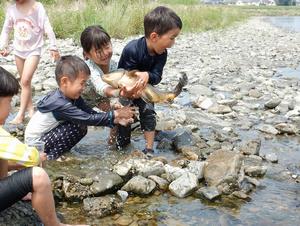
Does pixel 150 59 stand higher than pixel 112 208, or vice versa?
pixel 150 59

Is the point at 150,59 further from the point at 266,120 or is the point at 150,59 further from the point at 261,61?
the point at 261,61

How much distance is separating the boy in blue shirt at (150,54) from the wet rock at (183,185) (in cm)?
86

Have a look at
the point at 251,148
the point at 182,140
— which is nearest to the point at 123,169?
the point at 182,140

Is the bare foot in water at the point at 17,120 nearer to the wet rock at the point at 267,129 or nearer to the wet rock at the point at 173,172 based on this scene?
the wet rock at the point at 173,172

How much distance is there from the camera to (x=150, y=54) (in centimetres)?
414

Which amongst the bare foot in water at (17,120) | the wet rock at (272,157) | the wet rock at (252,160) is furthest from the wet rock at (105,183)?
the bare foot in water at (17,120)

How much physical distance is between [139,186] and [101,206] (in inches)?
16.1

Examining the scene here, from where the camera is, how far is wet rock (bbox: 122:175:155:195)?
3266 millimetres

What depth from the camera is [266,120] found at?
564 cm

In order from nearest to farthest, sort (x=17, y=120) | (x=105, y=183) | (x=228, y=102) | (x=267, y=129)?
1. (x=105, y=183)
2. (x=17, y=120)
3. (x=267, y=129)
4. (x=228, y=102)

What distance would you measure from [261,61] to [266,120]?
6738 mm

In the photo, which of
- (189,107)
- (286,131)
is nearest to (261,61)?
(189,107)

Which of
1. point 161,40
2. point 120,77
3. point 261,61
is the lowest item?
point 261,61

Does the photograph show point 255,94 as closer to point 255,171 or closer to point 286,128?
point 286,128
